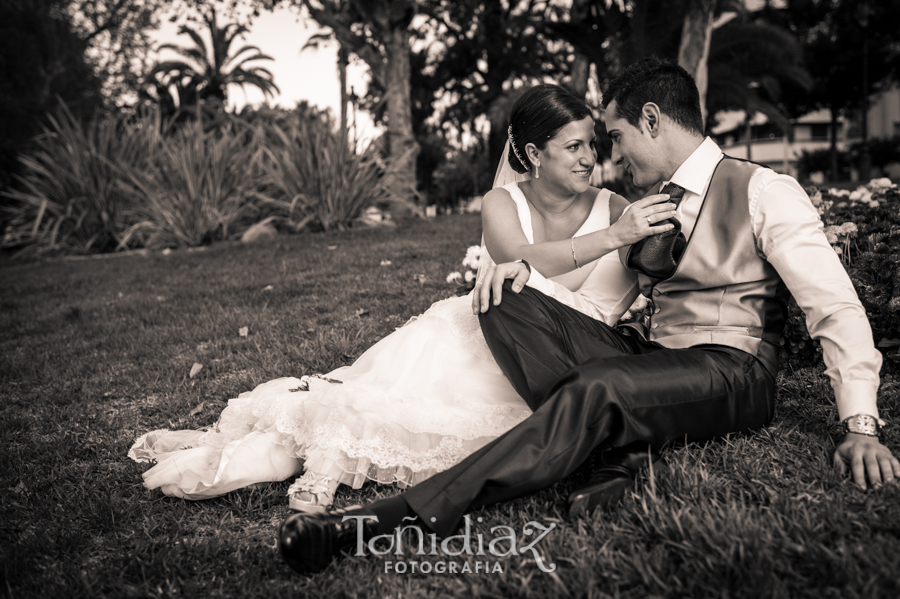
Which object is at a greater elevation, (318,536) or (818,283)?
(818,283)

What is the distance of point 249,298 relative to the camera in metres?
6.20

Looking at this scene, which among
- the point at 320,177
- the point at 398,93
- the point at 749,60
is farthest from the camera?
the point at 749,60

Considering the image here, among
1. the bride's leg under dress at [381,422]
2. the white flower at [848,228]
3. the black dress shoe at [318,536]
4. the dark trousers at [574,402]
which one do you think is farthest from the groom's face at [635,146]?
the black dress shoe at [318,536]

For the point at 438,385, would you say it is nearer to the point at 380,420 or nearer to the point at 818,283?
the point at 380,420

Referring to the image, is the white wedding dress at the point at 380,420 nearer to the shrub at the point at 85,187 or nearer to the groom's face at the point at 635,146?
the groom's face at the point at 635,146

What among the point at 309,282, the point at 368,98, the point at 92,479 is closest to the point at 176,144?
the point at 309,282

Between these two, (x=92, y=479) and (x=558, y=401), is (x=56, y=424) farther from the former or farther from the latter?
(x=558, y=401)

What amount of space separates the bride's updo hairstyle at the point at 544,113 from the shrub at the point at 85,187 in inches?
358

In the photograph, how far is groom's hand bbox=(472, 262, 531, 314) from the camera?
238cm

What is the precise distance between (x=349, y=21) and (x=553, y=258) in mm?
14730

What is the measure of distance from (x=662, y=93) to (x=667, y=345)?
994 millimetres

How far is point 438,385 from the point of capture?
257cm

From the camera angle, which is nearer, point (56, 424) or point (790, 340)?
point (790, 340)

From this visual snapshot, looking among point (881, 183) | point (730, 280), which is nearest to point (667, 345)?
point (730, 280)
